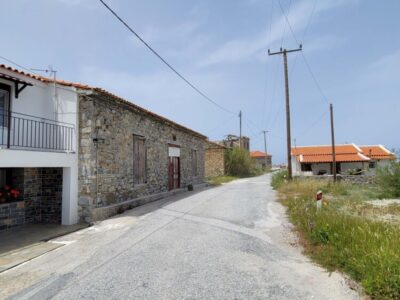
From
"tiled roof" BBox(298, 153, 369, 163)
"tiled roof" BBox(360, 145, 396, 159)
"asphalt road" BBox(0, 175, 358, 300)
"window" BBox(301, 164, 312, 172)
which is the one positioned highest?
"tiled roof" BBox(360, 145, 396, 159)

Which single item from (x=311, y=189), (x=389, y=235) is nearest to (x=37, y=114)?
(x=389, y=235)

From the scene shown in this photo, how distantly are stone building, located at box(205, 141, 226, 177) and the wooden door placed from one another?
15.5 meters

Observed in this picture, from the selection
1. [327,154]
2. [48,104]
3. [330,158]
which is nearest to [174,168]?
[48,104]

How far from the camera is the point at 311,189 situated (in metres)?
15.0

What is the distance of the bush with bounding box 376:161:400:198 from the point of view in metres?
15.2

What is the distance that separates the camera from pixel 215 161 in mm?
32875

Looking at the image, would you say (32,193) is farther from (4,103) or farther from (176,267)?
(176,267)

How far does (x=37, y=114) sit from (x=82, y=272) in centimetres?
627

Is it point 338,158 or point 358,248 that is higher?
point 338,158


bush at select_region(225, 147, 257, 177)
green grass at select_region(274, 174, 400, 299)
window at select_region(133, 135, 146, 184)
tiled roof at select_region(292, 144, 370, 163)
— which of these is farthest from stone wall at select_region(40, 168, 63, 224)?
tiled roof at select_region(292, 144, 370, 163)

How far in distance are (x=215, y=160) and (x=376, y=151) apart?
67.2 feet

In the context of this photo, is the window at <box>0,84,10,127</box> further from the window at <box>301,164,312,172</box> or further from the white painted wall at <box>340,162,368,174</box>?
the white painted wall at <box>340,162,368,174</box>

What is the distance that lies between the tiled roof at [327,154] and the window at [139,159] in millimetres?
25390

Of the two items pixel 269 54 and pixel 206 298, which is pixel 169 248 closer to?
pixel 206 298
